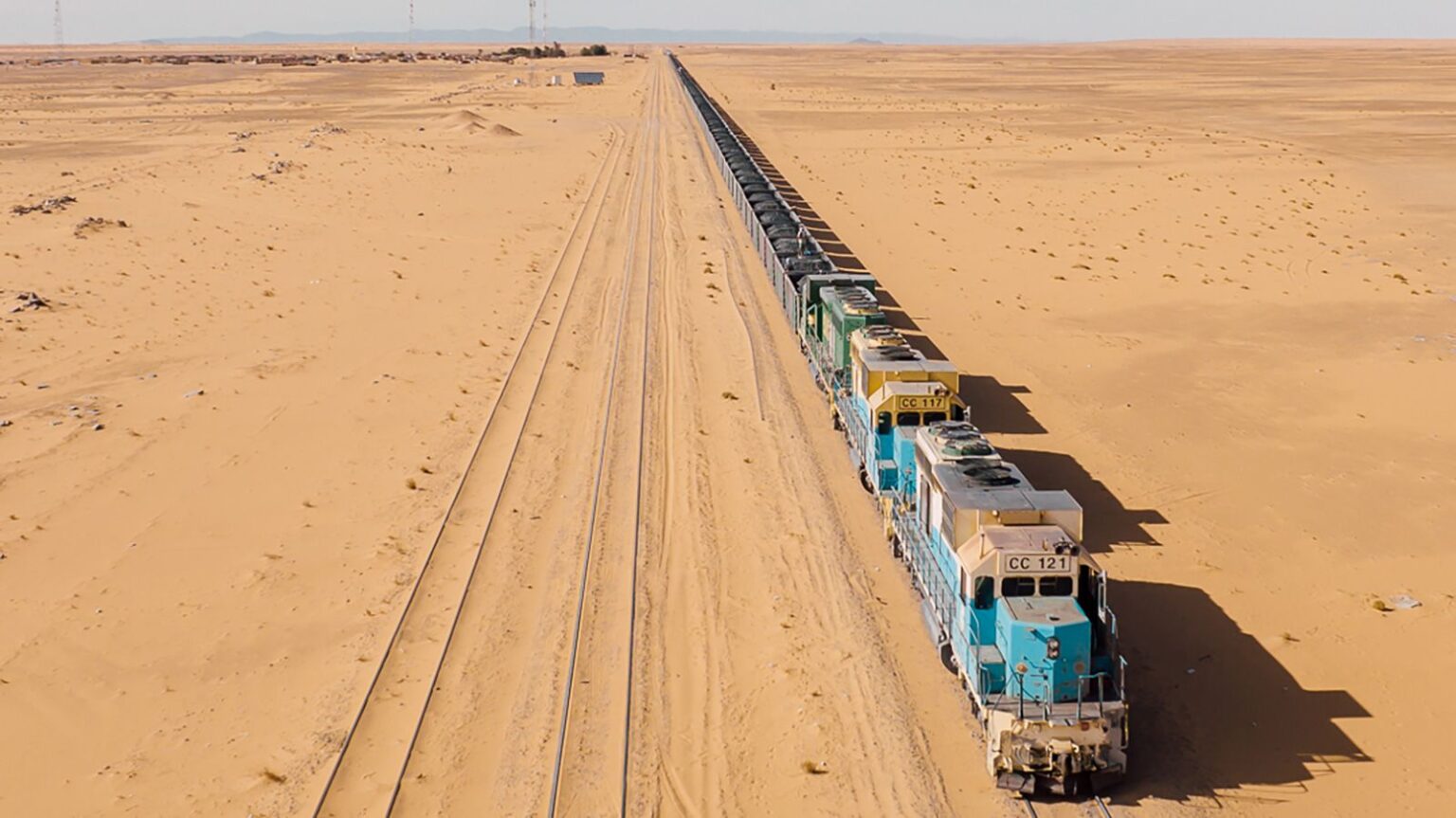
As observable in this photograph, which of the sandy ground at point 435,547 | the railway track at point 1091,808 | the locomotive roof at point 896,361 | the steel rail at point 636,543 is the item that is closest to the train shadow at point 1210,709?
the railway track at point 1091,808

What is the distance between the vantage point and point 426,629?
68.1 feet

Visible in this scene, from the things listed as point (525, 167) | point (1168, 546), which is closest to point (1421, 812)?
point (1168, 546)

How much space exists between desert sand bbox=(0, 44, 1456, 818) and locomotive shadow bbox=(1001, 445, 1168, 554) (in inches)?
5.7

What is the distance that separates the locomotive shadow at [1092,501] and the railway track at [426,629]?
480 inches

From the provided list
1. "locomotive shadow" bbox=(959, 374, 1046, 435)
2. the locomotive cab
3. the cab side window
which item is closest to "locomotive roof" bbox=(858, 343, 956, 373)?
the locomotive cab

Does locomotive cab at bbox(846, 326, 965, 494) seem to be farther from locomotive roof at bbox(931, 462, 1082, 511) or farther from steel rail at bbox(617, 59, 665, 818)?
steel rail at bbox(617, 59, 665, 818)

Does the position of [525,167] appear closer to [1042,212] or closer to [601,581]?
[1042,212]

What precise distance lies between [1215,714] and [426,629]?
1303 cm

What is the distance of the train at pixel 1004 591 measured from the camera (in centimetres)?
1611

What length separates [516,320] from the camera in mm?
41625

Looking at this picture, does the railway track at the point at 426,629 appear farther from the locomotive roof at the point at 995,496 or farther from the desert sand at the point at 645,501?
the locomotive roof at the point at 995,496

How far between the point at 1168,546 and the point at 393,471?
56.9 ft

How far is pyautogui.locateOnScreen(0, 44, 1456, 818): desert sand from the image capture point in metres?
17.4

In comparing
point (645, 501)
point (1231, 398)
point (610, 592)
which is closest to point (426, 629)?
point (610, 592)
